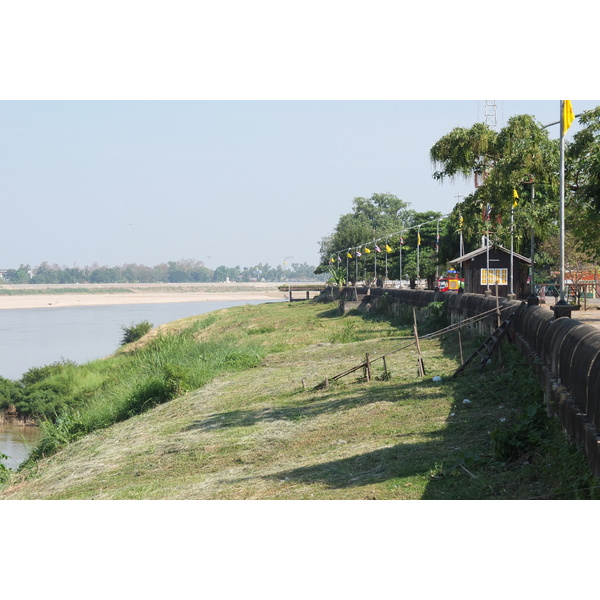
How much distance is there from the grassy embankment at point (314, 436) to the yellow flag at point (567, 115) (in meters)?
4.48

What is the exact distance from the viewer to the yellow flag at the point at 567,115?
51.4ft

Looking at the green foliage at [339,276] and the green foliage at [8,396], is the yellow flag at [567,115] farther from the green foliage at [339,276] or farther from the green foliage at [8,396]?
the green foliage at [339,276]

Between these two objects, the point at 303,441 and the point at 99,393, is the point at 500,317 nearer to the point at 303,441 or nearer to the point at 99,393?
the point at 303,441

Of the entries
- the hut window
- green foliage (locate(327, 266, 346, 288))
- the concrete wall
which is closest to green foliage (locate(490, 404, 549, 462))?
the concrete wall

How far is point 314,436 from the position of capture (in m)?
15.5

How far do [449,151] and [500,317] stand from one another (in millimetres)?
4231

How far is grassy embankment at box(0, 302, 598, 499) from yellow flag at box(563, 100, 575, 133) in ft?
14.7

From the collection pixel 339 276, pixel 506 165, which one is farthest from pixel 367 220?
→ pixel 506 165

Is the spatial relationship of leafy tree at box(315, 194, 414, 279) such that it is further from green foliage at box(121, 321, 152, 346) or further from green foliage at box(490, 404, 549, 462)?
green foliage at box(490, 404, 549, 462)

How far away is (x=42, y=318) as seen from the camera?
419 feet

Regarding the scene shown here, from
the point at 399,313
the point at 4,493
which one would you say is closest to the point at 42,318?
the point at 399,313

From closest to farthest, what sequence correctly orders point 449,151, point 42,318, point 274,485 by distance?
point 274,485, point 449,151, point 42,318

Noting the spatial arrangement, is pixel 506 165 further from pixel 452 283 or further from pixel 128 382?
pixel 452 283

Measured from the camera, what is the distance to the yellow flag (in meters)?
15.7
